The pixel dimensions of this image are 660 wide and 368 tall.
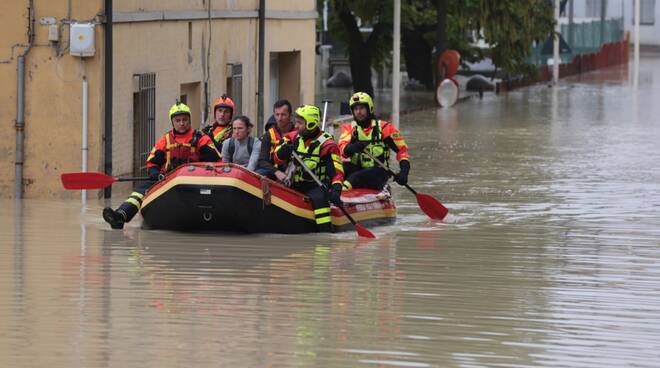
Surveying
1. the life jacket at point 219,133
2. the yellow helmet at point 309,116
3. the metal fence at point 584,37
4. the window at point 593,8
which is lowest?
the life jacket at point 219,133

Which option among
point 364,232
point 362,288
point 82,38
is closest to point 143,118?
point 82,38

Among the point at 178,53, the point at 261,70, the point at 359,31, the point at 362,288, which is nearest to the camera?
the point at 362,288

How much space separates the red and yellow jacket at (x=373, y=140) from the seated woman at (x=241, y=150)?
213 centimetres

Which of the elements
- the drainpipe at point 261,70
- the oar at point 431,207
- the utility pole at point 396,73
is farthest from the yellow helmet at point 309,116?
the utility pole at point 396,73

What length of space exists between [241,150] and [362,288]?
4.27 m

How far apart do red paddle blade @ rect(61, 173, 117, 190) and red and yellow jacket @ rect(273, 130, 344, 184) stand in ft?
7.53

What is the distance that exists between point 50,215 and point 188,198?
11.9 ft

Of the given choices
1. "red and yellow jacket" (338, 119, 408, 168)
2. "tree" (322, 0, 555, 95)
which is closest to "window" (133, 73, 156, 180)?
"red and yellow jacket" (338, 119, 408, 168)

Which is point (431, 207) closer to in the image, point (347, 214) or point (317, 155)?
point (347, 214)

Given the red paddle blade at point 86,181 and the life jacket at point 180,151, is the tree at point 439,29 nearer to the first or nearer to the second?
the red paddle blade at point 86,181

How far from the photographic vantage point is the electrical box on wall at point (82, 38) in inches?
894

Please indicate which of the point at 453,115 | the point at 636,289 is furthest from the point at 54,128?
the point at 453,115

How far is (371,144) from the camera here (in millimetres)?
21625

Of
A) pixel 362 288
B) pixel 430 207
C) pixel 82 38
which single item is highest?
pixel 82 38
